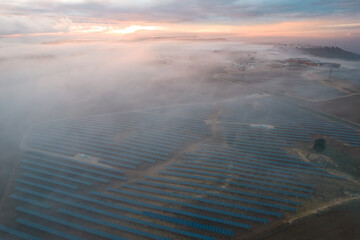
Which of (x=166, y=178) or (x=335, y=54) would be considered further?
(x=335, y=54)

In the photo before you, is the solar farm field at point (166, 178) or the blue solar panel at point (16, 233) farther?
the solar farm field at point (166, 178)

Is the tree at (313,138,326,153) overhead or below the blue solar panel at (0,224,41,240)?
overhead

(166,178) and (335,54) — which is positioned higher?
(335,54)

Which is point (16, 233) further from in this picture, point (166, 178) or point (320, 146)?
point (320, 146)

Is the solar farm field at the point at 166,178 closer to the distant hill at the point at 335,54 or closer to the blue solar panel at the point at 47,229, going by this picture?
the blue solar panel at the point at 47,229

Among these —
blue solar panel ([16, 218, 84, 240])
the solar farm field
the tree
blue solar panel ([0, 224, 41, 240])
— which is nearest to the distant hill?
the solar farm field

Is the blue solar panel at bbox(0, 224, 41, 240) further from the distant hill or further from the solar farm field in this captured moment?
the distant hill

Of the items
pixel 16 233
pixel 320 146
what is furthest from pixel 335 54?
pixel 16 233

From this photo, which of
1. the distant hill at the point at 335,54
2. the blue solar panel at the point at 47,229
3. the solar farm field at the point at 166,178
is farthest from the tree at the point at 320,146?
the distant hill at the point at 335,54

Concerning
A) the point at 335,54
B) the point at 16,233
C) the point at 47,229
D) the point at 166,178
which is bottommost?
the point at 16,233

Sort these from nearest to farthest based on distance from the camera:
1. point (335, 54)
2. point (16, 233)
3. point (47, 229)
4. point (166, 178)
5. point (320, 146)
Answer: point (16, 233)
point (47, 229)
point (166, 178)
point (320, 146)
point (335, 54)
